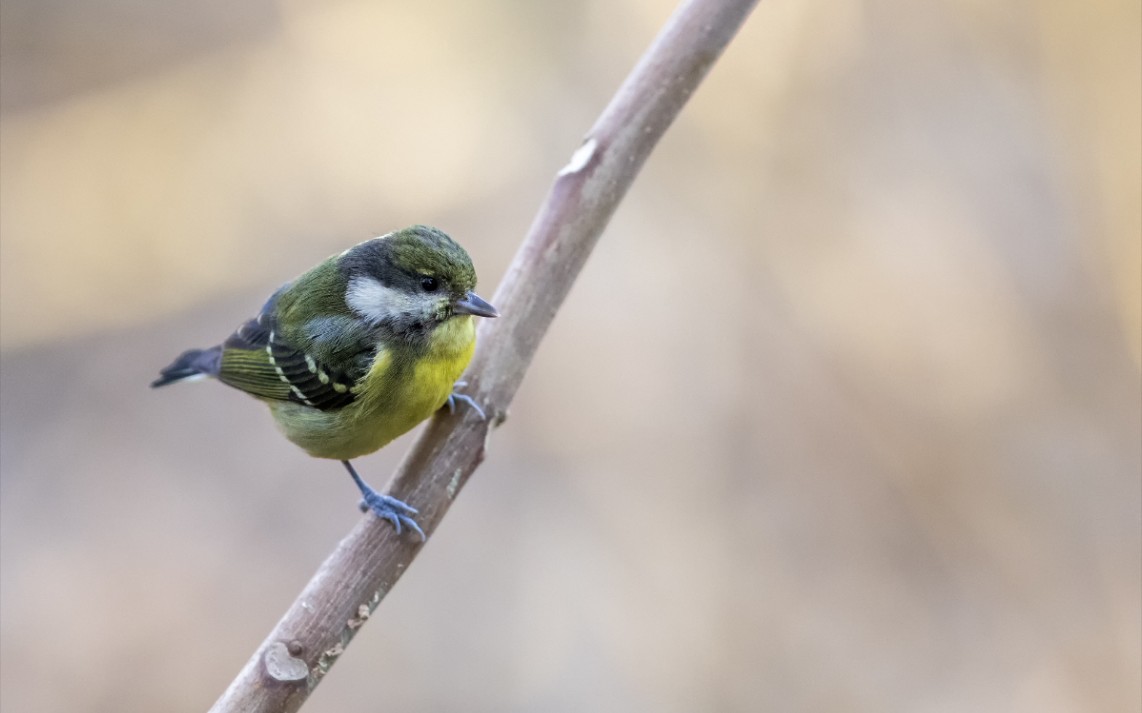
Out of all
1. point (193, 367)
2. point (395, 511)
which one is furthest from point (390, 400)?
point (193, 367)

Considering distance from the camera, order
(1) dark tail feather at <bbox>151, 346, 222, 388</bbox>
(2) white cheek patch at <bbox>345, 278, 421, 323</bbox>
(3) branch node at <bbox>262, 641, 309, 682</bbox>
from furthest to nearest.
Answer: (1) dark tail feather at <bbox>151, 346, 222, 388</bbox>
(2) white cheek patch at <bbox>345, 278, 421, 323</bbox>
(3) branch node at <bbox>262, 641, 309, 682</bbox>

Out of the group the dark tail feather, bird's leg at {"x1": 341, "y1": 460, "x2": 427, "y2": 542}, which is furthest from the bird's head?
the dark tail feather

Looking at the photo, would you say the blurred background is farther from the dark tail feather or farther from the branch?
the branch

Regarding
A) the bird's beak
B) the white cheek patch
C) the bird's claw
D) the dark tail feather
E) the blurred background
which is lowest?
the blurred background

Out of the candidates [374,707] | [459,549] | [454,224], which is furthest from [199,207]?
[374,707]

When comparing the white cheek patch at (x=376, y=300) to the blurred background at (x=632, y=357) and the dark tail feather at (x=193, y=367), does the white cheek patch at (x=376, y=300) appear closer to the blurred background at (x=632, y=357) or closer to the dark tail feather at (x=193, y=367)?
the dark tail feather at (x=193, y=367)

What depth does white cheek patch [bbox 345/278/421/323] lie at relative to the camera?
3.11 m

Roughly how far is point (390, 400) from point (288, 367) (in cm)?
51

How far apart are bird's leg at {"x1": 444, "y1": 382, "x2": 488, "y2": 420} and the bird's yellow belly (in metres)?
0.02

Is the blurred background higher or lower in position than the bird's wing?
lower

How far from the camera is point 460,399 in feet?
9.72

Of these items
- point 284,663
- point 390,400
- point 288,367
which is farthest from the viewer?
point 288,367

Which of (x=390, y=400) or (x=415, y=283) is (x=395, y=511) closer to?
(x=390, y=400)

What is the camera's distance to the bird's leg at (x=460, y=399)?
2916 millimetres
